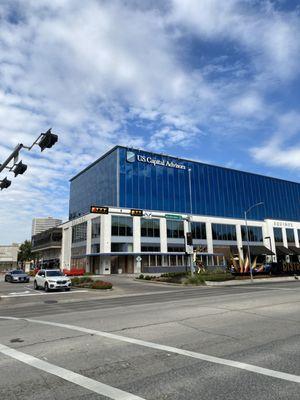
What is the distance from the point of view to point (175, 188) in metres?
70.5

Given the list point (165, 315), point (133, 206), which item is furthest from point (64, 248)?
point (165, 315)

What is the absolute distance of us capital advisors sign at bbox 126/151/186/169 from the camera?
66.0m

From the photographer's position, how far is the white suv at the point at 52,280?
28.2m

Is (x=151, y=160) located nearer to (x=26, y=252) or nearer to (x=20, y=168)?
(x=20, y=168)

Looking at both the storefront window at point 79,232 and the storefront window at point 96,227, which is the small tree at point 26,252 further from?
the storefront window at point 96,227

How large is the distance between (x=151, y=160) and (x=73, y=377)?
63.3 m

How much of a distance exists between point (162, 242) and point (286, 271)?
827 inches

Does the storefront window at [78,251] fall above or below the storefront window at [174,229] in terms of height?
below

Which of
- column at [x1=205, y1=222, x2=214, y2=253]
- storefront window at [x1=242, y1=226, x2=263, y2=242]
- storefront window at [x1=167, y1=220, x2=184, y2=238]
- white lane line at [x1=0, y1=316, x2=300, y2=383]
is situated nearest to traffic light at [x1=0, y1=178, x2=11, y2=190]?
white lane line at [x1=0, y1=316, x2=300, y2=383]

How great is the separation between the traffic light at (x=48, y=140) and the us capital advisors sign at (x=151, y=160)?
52.6 m

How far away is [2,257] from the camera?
382 feet

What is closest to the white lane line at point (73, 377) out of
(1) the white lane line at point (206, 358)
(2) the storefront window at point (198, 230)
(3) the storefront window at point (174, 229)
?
(1) the white lane line at point (206, 358)

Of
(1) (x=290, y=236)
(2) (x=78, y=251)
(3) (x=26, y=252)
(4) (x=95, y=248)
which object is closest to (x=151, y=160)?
(4) (x=95, y=248)

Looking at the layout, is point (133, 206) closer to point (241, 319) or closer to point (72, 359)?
point (241, 319)
